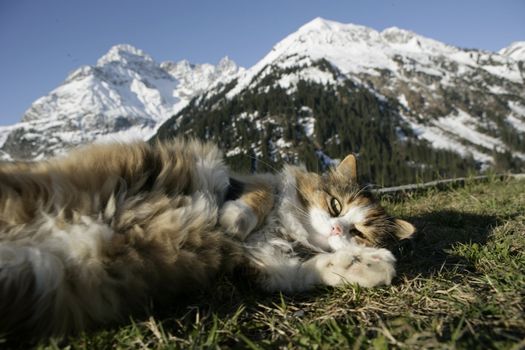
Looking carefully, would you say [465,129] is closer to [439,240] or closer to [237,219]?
[439,240]

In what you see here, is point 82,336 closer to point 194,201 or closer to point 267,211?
point 194,201

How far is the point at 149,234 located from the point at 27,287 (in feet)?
2.46

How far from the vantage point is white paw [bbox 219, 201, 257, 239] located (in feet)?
10.1

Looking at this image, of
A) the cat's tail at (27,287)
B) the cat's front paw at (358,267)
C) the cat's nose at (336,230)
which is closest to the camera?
the cat's tail at (27,287)

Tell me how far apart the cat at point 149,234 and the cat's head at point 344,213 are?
0.04ft

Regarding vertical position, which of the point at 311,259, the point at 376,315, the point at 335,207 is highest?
the point at 335,207

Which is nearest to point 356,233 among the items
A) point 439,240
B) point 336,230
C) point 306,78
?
point 336,230

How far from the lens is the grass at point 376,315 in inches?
75.3

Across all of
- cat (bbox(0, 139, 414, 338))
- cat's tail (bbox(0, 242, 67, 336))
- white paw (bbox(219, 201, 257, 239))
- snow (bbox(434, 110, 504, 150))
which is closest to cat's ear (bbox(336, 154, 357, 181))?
cat (bbox(0, 139, 414, 338))

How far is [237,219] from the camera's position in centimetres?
310

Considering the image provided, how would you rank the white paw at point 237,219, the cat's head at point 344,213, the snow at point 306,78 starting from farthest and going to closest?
the snow at point 306,78, the cat's head at point 344,213, the white paw at point 237,219

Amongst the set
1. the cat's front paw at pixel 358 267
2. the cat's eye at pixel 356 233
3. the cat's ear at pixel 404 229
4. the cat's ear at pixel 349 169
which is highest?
the cat's ear at pixel 349 169

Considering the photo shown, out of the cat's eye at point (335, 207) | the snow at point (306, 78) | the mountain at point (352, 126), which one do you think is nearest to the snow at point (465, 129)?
the mountain at point (352, 126)

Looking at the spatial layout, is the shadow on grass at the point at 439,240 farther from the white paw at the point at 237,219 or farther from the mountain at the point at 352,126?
the mountain at the point at 352,126
